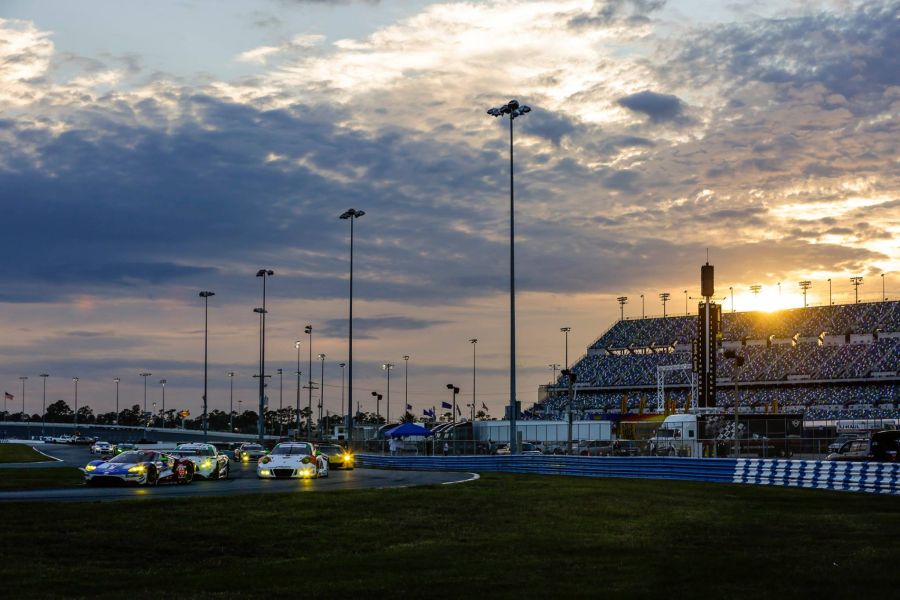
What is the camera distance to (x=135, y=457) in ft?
109

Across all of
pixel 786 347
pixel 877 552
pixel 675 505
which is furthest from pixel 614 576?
pixel 786 347

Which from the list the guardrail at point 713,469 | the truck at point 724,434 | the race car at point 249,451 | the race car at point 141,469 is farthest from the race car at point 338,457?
the race car at point 141,469

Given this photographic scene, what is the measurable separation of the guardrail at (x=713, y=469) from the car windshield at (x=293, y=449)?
35.9 feet

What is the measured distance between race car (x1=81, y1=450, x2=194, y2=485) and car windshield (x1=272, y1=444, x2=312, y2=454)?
4399 millimetres

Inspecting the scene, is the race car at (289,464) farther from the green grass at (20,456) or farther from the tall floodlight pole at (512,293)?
the green grass at (20,456)

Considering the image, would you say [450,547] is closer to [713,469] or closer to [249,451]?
[713,469]

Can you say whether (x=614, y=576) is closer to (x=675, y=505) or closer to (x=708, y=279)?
(x=675, y=505)

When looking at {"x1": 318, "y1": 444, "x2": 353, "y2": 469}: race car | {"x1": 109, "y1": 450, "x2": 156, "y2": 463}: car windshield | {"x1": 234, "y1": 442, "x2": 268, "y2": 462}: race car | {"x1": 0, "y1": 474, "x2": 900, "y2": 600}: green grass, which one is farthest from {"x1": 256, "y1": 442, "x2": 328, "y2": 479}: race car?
{"x1": 234, "y1": 442, "x2": 268, "y2": 462}: race car

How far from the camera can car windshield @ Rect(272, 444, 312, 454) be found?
128 ft

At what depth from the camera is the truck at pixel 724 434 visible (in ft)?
172

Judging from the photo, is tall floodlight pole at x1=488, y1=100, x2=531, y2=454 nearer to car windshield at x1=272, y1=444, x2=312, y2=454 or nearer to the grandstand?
car windshield at x1=272, y1=444, x2=312, y2=454

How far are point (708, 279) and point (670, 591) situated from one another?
74141 mm

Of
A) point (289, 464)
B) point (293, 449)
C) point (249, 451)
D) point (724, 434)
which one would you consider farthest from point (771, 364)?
point (289, 464)

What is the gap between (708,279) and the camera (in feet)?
275
